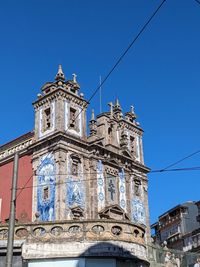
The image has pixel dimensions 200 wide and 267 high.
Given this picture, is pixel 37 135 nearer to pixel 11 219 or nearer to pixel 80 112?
pixel 80 112

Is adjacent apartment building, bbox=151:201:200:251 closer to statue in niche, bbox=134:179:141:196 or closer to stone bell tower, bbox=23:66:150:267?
statue in niche, bbox=134:179:141:196

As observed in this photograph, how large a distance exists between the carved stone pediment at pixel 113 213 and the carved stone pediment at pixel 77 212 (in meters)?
1.72

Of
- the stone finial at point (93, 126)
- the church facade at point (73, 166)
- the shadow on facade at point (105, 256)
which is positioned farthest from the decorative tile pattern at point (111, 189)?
the shadow on facade at point (105, 256)

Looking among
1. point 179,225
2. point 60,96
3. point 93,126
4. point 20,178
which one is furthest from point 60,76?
point 179,225

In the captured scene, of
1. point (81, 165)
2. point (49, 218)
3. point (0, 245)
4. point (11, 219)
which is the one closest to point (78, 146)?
point (81, 165)

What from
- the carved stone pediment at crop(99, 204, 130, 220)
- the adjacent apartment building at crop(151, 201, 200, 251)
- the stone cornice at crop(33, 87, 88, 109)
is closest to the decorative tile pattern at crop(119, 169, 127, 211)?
the carved stone pediment at crop(99, 204, 130, 220)

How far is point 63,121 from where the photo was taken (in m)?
32.6

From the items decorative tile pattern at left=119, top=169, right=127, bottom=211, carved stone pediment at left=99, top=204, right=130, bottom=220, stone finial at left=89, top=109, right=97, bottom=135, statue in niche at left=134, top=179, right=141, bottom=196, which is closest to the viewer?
carved stone pediment at left=99, top=204, right=130, bottom=220

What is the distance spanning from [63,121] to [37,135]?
221cm

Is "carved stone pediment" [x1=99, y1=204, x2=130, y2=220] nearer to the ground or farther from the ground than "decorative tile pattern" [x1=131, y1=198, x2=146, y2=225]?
nearer to the ground

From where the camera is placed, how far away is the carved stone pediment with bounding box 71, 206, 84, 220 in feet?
99.8

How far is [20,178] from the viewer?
32.9 m

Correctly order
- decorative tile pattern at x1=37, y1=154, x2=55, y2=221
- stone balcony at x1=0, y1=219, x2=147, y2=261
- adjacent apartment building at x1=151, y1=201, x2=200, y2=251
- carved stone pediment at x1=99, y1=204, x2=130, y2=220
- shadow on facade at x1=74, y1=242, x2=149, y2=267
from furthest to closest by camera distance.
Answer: adjacent apartment building at x1=151, y1=201, x2=200, y2=251
carved stone pediment at x1=99, y1=204, x2=130, y2=220
decorative tile pattern at x1=37, y1=154, x2=55, y2=221
stone balcony at x1=0, y1=219, x2=147, y2=261
shadow on facade at x1=74, y1=242, x2=149, y2=267

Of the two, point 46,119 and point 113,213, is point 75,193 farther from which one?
point 46,119
